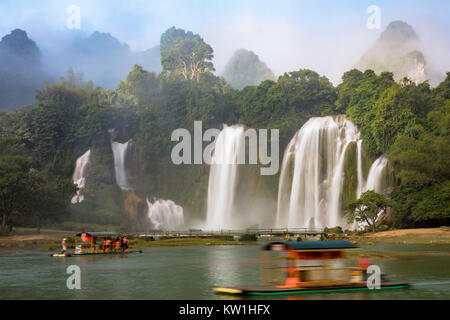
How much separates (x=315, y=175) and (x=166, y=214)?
36.1m

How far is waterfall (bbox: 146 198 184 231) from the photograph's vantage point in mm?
110319

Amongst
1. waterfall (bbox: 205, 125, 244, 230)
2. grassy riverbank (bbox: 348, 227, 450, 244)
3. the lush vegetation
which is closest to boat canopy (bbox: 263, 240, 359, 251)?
grassy riverbank (bbox: 348, 227, 450, 244)

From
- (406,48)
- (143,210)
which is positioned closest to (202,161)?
(143,210)

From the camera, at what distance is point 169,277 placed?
30797 millimetres

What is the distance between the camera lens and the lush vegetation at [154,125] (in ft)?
274

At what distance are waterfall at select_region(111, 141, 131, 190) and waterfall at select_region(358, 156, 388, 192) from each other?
53578mm

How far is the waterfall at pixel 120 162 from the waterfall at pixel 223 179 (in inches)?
790

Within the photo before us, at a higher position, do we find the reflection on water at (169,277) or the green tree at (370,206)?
the green tree at (370,206)

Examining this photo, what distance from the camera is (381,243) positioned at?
60.8 m

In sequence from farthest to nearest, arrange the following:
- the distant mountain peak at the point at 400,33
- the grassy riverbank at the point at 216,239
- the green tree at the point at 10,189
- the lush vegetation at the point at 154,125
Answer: the distant mountain peak at the point at 400,33 < the lush vegetation at the point at 154,125 < the green tree at the point at 10,189 < the grassy riverbank at the point at 216,239

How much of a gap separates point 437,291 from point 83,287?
1677cm

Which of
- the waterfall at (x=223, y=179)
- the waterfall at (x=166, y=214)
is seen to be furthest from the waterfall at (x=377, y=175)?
the waterfall at (x=166, y=214)

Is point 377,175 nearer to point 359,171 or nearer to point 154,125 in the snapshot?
point 359,171

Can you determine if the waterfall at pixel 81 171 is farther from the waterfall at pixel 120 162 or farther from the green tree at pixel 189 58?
the green tree at pixel 189 58
